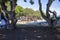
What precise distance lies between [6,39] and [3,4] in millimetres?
6900

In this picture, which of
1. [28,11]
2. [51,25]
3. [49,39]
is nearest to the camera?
[49,39]

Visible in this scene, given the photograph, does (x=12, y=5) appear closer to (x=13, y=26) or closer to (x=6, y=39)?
(x=13, y=26)

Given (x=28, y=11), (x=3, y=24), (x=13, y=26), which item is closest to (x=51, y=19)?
(x=13, y=26)

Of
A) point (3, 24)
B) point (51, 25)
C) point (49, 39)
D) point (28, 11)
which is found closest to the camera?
point (49, 39)

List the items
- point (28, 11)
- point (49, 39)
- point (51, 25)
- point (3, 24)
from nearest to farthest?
point (49, 39), point (51, 25), point (3, 24), point (28, 11)

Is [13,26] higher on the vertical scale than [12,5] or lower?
lower

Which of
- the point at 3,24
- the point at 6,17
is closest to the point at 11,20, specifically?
the point at 6,17

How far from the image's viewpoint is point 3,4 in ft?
59.3

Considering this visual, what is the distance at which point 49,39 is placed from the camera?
11.4 meters

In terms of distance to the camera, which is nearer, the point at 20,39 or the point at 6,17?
the point at 20,39

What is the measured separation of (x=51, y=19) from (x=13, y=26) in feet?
11.7

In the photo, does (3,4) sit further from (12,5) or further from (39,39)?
(39,39)

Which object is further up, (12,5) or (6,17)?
(12,5)

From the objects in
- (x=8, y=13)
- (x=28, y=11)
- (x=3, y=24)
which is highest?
(x=8, y=13)
